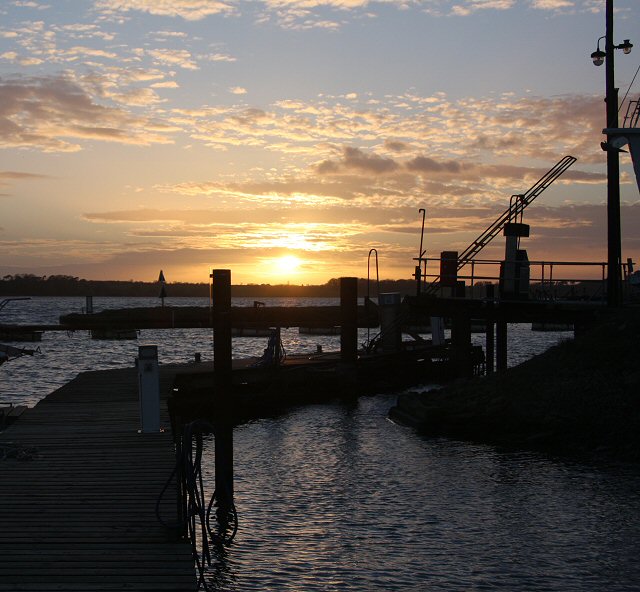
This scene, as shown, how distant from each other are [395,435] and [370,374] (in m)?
10.3

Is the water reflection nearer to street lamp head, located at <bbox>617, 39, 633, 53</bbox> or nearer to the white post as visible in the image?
the white post

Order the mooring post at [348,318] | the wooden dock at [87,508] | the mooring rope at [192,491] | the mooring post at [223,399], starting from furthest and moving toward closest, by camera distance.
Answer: the mooring post at [348,318] → the mooring post at [223,399] → the mooring rope at [192,491] → the wooden dock at [87,508]

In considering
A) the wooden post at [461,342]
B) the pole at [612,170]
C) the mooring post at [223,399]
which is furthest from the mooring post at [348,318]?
the mooring post at [223,399]

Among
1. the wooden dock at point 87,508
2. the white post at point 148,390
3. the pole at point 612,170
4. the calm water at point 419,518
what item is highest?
the pole at point 612,170

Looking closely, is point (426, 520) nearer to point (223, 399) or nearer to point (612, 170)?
point (223, 399)

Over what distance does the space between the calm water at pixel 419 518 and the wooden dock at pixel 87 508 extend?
1624 millimetres

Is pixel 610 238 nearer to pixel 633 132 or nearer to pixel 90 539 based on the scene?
pixel 633 132

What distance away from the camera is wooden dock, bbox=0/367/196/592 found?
928cm

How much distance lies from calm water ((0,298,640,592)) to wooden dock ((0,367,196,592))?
162 centimetres

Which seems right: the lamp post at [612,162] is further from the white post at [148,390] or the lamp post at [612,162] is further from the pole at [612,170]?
the white post at [148,390]

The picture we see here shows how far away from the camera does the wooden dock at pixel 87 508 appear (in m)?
9.28

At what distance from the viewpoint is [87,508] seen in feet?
38.1

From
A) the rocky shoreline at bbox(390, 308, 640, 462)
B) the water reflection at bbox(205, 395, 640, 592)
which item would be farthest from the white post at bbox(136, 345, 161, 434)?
the rocky shoreline at bbox(390, 308, 640, 462)

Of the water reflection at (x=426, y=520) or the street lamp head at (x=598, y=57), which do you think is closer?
the water reflection at (x=426, y=520)
